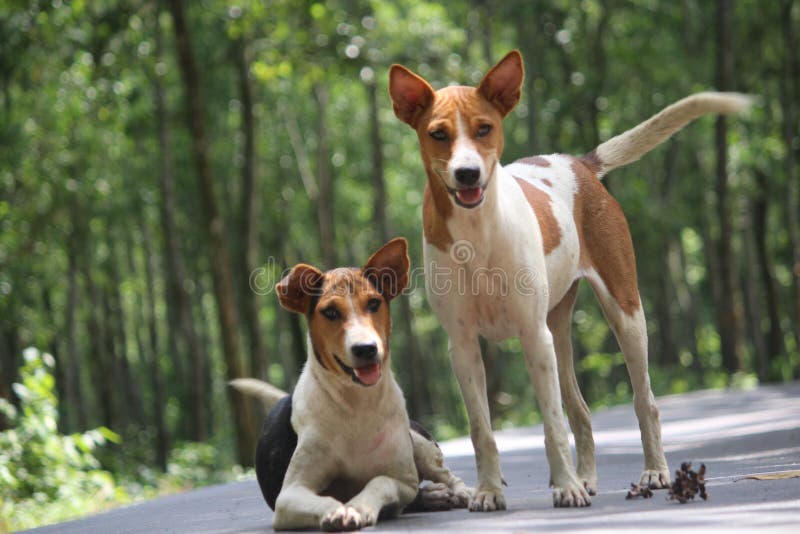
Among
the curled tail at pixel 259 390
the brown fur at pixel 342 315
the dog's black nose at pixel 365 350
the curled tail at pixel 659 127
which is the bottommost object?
the curled tail at pixel 259 390

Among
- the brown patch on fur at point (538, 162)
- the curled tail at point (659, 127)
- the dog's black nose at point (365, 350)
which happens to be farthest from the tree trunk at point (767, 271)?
the dog's black nose at point (365, 350)

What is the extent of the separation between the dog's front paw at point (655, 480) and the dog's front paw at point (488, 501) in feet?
3.60

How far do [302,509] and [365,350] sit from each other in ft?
3.00

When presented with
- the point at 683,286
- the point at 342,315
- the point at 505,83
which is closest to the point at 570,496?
the point at 342,315

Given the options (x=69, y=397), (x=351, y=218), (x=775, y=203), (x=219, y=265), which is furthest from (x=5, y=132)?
(x=775, y=203)

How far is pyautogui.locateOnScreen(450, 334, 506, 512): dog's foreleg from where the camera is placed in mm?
6684

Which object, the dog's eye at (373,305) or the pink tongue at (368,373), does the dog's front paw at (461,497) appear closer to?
the pink tongue at (368,373)

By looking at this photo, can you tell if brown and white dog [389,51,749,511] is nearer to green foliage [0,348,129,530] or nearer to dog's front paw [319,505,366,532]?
dog's front paw [319,505,366,532]

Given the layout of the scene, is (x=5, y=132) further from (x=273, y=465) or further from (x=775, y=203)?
(x=775, y=203)

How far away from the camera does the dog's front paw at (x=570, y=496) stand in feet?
20.8

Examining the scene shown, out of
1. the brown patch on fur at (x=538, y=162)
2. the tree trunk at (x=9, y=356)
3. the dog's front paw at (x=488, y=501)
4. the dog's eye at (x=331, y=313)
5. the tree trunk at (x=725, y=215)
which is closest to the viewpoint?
the dog's eye at (x=331, y=313)

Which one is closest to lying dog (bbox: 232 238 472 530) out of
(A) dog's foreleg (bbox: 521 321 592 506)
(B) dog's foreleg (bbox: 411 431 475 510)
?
(B) dog's foreleg (bbox: 411 431 475 510)

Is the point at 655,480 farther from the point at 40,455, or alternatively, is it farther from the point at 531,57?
the point at 531,57

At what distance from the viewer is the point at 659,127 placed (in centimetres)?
828
